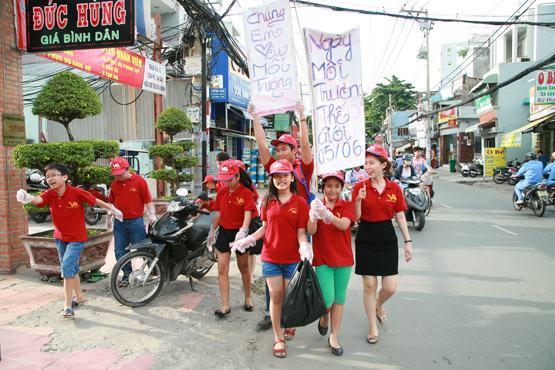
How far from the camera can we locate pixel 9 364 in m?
3.32

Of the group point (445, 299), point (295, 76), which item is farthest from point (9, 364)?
point (445, 299)

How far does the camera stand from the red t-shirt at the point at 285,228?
3.47m

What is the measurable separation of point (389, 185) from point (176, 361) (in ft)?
7.72

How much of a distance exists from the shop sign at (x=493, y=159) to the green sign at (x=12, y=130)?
21201 millimetres

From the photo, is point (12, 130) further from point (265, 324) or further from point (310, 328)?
point (310, 328)

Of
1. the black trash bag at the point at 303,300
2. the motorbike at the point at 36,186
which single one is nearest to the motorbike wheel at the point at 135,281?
the black trash bag at the point at 303,300

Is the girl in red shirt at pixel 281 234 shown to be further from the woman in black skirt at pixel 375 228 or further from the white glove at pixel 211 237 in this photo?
the white glove at pixel 211 237

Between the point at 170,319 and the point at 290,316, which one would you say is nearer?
the point at 290,316

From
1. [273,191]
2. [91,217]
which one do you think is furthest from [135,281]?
[91,217]

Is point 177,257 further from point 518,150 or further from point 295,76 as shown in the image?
point 518,150

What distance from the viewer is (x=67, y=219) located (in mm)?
4387

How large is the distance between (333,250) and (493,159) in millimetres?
21329

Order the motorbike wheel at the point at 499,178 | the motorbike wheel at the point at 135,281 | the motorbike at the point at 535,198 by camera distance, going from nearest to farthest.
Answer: the motorbike wheel at the point at 135,281
the motorbike at the point at 535,198
the motorbike wheel at the point at 499,178

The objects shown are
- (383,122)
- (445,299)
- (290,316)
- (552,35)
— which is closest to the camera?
(290,316)
